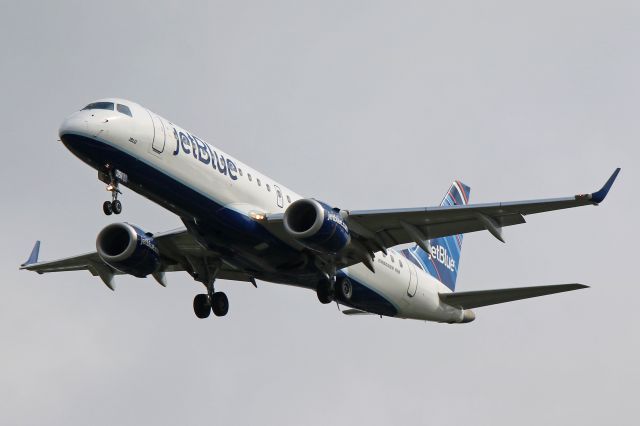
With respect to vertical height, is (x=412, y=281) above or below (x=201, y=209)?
above

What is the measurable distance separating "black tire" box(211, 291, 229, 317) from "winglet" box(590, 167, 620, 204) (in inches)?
561

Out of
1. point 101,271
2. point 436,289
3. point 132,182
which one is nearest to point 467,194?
point 436,289

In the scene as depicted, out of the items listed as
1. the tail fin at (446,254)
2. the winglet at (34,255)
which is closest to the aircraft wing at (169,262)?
the winglet at (34,255)

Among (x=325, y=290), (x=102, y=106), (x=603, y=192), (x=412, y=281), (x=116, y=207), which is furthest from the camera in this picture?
(x=412, y=281)

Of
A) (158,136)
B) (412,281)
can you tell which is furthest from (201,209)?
(412,281)

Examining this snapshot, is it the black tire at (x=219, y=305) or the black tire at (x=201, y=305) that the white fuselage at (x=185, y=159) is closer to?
the black tire at (x=219, y=305)

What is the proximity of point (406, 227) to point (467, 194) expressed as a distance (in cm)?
1535

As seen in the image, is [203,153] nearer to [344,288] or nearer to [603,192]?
[344,288]

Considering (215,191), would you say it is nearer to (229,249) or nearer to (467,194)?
(229,249)

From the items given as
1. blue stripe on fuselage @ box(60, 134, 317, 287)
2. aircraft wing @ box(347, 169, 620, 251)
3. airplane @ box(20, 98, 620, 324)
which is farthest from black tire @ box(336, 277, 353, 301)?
aircraft wing @ box(347, 169, 620, 251)

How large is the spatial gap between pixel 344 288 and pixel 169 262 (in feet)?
19.8

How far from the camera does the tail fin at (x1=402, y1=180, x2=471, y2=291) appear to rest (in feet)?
146

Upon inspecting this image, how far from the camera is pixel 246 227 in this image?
116 feet

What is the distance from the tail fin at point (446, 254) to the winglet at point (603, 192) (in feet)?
38.1
